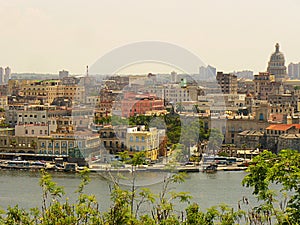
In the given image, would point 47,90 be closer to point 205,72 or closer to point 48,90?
point 48,90

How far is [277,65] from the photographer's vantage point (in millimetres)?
19609

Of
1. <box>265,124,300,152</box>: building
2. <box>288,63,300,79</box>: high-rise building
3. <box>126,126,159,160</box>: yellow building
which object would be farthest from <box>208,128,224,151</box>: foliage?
<box>288,63,300,79</box>: high-rise building

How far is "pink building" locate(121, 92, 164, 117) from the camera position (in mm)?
7621

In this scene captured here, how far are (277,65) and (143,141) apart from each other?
43.7 feet

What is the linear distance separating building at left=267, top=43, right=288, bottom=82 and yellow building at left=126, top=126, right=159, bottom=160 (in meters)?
12.7

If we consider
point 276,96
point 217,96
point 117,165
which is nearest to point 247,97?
point 276,96

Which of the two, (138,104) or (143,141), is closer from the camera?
(143,141)

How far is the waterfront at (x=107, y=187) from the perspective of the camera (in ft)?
18.4

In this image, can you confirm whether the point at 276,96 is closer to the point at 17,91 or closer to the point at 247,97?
the point at 247,97

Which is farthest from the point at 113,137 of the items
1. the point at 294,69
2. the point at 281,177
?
the point at 294,69

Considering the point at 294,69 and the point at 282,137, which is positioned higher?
the point at 294,69

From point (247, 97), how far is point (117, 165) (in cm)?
942

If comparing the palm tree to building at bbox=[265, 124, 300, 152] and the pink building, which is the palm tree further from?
building at bbox=[265, 124, 300, 152]

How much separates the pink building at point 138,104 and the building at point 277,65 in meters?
11.5
